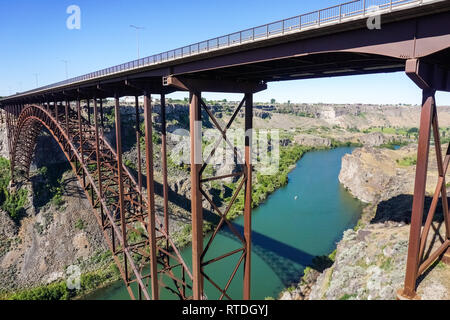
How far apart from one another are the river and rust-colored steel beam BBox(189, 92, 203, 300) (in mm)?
11325

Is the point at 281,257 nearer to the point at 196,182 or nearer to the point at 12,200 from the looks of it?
the point at 196,182

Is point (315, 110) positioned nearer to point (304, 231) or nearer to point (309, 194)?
point (309, 194)

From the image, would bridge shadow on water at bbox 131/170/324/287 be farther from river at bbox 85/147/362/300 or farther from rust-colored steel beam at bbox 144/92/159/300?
rust-colored steel beam at bbox 144/92/159/300

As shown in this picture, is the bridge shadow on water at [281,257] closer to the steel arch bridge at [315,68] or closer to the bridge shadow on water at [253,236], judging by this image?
the bridge shadow on water at [253,236]

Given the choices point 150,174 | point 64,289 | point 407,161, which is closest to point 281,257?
point 150,174

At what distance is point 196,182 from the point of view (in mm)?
10711

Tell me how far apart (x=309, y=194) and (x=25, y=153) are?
39819mm

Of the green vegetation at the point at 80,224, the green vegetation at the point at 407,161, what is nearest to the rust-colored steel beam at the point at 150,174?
the green vegetation at the point at 80,224

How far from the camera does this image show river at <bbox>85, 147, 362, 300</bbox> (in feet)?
74.1

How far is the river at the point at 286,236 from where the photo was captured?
22578 millimetres

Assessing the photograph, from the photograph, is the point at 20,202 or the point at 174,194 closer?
the point at 20,202

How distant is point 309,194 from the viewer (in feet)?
148

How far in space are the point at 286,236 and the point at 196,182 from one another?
22522mm

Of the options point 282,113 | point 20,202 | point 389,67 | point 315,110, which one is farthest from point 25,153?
point 315,110
